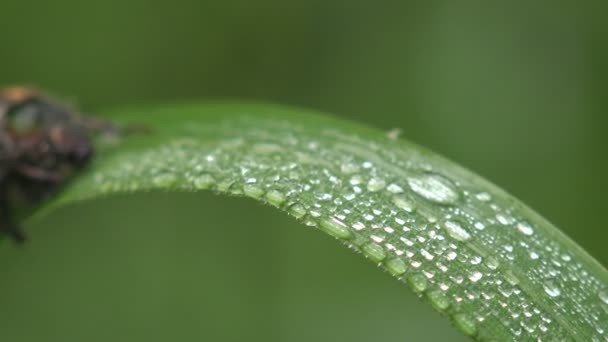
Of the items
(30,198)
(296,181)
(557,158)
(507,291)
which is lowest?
(30,198)

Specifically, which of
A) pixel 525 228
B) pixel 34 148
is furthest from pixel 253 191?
pixel 34 148

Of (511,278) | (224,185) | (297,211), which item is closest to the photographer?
(511,278)

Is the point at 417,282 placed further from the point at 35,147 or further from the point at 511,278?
the point at 35,147

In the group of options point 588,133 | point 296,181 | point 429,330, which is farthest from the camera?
point 588,133

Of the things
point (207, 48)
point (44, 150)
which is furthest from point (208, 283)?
point (207, 48)

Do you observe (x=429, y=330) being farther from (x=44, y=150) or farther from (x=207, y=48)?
(x=207, y=48)

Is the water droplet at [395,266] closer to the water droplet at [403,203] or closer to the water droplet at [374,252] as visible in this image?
the water droplet at [374,252]

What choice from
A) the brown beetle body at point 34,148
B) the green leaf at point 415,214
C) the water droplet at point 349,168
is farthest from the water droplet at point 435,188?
the brown beetle body at point 34,148
